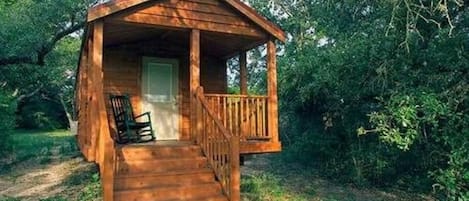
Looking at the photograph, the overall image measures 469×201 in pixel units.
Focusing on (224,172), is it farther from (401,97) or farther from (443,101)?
(443,101)

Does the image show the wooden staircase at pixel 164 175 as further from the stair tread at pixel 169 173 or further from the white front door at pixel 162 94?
the white front door at pixel 162 94

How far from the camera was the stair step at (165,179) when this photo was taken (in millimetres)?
5605

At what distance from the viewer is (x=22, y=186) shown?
858 cm

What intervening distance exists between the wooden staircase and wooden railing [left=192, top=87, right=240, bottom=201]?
13cm

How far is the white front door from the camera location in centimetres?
852

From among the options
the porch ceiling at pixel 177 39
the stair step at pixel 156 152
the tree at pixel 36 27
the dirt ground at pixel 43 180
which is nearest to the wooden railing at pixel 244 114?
the stair step at pixel 156 152

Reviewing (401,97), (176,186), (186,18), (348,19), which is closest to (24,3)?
(186,18)

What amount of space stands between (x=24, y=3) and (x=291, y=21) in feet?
30.4

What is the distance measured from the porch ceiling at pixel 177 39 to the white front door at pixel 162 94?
1.44 ft

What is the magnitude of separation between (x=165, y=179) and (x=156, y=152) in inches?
21.6

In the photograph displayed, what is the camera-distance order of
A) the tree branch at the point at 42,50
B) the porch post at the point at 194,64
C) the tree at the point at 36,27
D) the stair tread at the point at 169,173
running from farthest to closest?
the tree branch at the point at 42,50, the tree at the point at 36,27, the porch post at the point at 194,64, the stair tread at the point at 169,173

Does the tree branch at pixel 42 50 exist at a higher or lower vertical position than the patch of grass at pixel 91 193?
higher

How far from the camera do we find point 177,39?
862 cm

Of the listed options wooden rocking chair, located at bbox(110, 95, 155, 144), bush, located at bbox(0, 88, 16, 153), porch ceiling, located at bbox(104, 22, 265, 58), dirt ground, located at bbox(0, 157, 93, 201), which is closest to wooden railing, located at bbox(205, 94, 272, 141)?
porch ceiling, located at bbox(104, 22, 265, 58)
